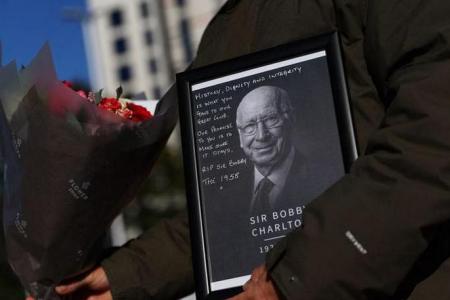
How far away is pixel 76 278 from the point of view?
2738 mm

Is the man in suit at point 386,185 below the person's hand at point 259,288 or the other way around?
the other way around

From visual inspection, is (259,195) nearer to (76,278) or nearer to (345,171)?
(345,171)

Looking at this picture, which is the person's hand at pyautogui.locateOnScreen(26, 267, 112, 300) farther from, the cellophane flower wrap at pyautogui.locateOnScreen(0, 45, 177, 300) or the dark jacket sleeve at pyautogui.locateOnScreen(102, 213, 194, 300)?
the cellophane flower wrap at pyautogui.locateOnScreen(0, 45, 177, 300)

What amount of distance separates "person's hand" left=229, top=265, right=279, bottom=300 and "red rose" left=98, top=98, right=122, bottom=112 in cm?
78

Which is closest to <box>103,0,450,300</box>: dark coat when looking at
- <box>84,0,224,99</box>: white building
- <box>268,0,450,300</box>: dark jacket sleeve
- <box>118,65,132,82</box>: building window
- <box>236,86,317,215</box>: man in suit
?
<box>268,0,450,300</box>: dark jacket sleeve

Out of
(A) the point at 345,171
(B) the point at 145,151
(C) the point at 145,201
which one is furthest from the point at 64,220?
(C) the point at 145,201

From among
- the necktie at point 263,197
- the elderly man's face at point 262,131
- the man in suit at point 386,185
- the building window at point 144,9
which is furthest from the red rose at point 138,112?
the building window at point 144,9

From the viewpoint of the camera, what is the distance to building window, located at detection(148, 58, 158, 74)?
251 feet

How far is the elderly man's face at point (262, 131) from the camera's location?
2.20 m

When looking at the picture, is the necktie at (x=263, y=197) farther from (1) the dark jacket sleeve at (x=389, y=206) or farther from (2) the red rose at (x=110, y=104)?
(2) the red rose at (x=110, y=104)

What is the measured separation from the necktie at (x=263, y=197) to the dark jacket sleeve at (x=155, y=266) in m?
0.69

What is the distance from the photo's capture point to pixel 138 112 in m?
2.62

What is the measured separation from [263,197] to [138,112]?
0.58 metres

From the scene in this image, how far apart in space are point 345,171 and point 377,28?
0.34m
